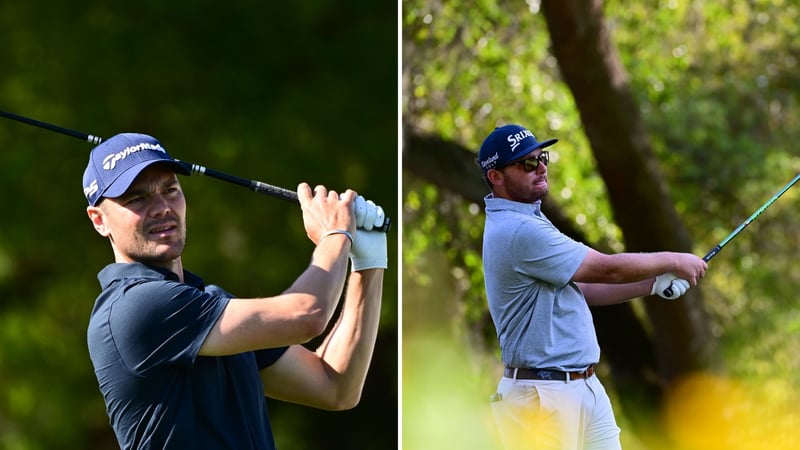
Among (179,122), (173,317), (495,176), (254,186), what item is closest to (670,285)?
(495,176)

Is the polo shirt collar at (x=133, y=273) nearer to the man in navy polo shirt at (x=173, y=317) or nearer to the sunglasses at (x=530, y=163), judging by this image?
the man in navy polo shirt at (x=173, y=317)

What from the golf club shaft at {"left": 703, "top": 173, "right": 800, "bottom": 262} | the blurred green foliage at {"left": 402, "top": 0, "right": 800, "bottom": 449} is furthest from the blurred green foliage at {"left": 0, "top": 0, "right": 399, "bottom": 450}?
the golf club shaft at {"left": 703, "top": 173, "right": 800, "bottom": 262}

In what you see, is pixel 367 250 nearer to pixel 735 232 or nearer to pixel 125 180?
pixel 125 180

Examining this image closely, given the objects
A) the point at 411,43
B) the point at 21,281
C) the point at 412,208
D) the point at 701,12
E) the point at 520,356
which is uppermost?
the point at 701,12

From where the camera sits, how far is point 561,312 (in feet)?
→ 9.84

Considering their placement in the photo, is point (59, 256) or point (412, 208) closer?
point (59, 256)

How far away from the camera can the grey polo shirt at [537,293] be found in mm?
2969

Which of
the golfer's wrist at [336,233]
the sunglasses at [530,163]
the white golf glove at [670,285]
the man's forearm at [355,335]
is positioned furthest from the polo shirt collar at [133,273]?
the white golf glove at [670,285]

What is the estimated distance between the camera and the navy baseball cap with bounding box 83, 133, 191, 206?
6.88 ft

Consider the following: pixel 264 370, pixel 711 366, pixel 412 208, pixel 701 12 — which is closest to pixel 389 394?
pixel 412 208

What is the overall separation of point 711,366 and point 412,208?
1993 millimetres

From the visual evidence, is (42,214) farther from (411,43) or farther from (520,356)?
(520,356)

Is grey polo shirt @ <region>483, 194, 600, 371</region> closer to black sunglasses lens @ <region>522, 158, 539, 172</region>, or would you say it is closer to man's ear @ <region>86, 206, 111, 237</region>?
black sunglasses lens @ <region>522, 158, 539, 172</region>

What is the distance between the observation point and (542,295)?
3008 millimetres
